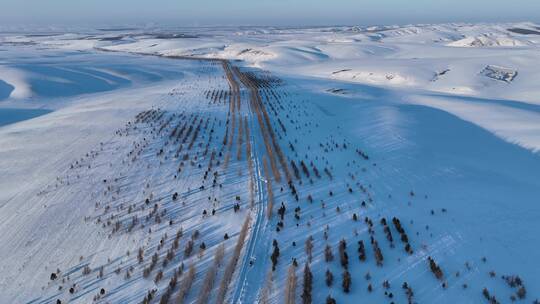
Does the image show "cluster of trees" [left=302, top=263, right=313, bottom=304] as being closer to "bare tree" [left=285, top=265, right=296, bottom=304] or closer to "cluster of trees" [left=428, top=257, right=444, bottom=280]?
"bare tree" [left=285, top=265, right=296, bottom=304]

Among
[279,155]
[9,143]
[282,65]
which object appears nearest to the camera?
[279,155]

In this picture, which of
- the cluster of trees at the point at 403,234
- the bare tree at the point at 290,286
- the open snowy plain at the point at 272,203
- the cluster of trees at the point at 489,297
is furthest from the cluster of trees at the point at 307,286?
the cluster of trees at the point at 489,297

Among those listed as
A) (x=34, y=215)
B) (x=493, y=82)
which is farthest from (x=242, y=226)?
(x=493, y=82)

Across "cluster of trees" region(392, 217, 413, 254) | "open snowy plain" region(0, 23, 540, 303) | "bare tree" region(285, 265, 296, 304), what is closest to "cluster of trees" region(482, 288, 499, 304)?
"open snowy plain" region(0, 23, 540, 303)

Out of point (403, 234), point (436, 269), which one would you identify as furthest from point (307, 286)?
point (403, 234)

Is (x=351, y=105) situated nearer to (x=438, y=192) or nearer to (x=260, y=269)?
(x=438, y=192)

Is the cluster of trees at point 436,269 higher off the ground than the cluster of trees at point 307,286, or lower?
higher

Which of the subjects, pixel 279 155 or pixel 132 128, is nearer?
pixel 279 155

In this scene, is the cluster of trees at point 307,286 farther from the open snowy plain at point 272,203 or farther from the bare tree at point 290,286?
the bare tree at point 290,286
